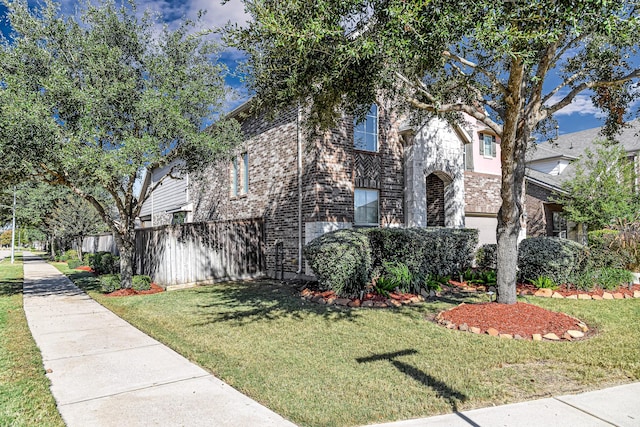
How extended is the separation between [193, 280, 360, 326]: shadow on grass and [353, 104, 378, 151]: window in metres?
5.06

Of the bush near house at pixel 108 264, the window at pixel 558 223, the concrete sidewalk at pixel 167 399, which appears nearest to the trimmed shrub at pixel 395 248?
the concrete sidewalk at pixel 167 399

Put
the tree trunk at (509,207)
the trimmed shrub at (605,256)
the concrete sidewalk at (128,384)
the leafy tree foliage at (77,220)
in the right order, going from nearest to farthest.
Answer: the concrete sidewalk at (128,384) < the tree trunk at (509,207) < the trimmed shrub at (605,256) < the leafy tree foliage at (77,220)

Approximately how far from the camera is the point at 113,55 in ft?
31.0

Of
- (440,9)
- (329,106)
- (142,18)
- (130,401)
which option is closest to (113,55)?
(142,18)

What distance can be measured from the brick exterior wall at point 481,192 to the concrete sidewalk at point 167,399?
1320 cm

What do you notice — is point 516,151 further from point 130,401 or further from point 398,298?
point 130,401

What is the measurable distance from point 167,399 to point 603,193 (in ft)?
63.2

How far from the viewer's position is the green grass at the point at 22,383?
3570mm

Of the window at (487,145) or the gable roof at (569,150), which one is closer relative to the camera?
the window at (487,145)

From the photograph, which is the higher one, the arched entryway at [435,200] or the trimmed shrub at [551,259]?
the arched entryway at [435,200]

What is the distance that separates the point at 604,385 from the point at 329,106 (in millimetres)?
6119

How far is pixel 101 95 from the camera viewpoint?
9.27m

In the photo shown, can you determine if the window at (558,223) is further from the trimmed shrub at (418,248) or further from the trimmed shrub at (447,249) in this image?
the trimmed shrub at (418,248)

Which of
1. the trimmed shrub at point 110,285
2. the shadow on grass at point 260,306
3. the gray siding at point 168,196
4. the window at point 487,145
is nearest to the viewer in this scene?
the shadow on grass at point 260,306
